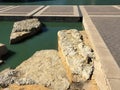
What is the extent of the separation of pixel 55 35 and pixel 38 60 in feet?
16.5

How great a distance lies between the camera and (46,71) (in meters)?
7.66

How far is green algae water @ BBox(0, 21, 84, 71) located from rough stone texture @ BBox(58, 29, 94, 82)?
2.15 meters

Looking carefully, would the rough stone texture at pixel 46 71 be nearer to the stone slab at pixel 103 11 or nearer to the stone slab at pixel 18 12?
the stone slab at pixel 18 12

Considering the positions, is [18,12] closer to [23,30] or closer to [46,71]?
[23,30]

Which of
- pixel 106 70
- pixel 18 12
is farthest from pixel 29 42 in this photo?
pixel 106 70

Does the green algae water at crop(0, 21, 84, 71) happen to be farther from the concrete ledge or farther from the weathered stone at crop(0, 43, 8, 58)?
the concrete ledge

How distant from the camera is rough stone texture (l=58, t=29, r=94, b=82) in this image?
6829 millimetres

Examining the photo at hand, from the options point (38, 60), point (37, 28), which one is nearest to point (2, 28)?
point (37, 28)

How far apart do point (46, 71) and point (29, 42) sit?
193 inches

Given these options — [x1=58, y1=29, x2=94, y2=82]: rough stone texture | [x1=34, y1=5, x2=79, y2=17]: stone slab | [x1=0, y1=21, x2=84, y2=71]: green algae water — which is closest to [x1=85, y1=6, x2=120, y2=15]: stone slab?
[x1=34, y1=5, x2=79, y2=17]: stone slab

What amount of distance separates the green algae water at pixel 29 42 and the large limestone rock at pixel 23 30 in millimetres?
290

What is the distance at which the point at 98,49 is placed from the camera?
24.1 ft

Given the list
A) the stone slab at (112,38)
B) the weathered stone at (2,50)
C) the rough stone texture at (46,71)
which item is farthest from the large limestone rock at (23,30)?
the stone slab at (112,38)

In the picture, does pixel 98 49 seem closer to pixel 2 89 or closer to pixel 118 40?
pixel 118 40
